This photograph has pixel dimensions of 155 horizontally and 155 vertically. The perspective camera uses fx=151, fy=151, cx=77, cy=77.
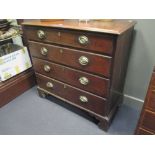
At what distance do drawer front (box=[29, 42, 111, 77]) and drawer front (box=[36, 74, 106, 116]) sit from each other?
23cm

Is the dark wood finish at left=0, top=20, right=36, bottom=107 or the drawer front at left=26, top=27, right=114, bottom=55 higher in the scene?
the drawer front at left=26, top=27, right=114, bottom=55

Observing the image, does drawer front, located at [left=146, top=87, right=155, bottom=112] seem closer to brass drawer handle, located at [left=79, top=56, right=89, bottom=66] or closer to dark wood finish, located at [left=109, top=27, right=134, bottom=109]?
dark wood finish, located at [left=109, top=27, right=134, bottom=109]

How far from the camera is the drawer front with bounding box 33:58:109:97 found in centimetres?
108

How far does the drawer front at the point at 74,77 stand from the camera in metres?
1.08

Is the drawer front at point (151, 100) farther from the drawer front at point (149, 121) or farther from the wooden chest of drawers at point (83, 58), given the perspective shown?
the wooden chest of drawers at point (83, 58)

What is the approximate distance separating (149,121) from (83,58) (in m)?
0.58

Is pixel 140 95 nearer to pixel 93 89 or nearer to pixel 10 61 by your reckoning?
pixel 93 89

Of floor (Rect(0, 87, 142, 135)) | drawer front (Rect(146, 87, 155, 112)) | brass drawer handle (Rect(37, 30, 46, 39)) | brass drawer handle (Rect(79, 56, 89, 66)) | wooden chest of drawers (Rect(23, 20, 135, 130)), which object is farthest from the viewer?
floor (Rect(0, 87, 142, 135))

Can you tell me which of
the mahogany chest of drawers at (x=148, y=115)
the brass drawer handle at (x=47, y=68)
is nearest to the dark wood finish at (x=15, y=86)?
the brass drawer handle at (x=47, y=68)

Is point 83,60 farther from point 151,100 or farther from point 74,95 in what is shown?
point 151,100

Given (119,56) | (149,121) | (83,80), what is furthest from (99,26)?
(149,121)

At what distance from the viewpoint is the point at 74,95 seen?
131cm

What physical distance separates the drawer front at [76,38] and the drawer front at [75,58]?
0.05 metres

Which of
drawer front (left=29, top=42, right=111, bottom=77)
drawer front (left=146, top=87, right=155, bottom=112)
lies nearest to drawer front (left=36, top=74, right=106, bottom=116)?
drawer front (left=29, top=42, right=111, bottom=77)
